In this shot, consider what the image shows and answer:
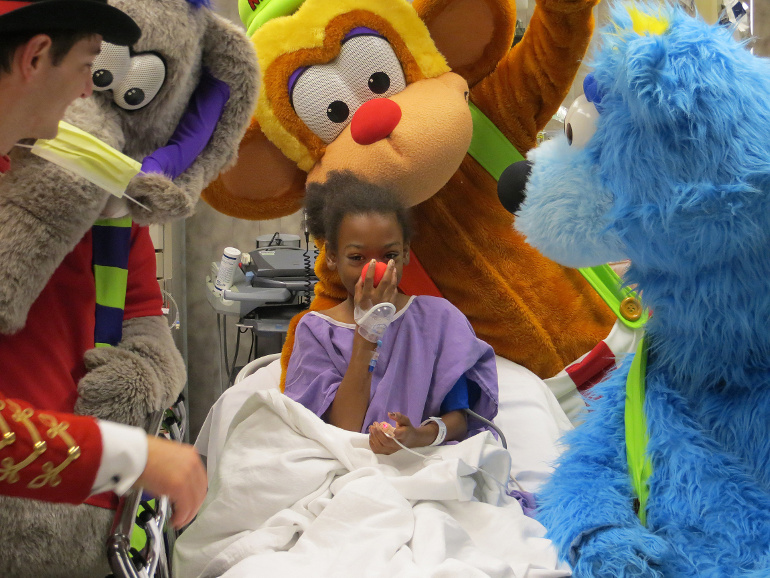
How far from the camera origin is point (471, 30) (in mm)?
1756

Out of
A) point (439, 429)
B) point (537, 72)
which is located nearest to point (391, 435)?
point (439, 429)

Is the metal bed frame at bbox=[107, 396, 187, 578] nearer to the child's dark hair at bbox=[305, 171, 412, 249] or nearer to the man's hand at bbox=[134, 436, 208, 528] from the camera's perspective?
the man's hand at bbox=[134, 436, 208, 528]

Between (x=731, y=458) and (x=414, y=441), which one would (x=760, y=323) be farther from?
(x=414, y=441)

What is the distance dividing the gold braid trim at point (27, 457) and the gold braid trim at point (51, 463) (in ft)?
0.04

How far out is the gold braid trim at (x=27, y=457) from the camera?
29.9 inches

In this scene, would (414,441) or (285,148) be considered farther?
(285,148)

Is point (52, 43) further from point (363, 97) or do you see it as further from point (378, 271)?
point (363, 97)

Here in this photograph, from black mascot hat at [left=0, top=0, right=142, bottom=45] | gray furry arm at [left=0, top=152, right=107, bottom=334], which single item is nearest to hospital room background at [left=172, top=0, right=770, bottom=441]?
gray furry arm at [left=0, top=152, right=107, bottom=334]

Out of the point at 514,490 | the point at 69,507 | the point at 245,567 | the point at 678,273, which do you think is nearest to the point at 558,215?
the point at 678,273

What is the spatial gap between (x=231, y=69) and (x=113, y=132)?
0.25 m

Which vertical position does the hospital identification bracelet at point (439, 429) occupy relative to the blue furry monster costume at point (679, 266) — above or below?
below

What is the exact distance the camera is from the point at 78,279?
1.20 meters

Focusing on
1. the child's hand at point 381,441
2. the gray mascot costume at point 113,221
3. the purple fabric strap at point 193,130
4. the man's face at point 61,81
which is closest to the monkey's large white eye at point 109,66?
the gray mascot costume at point 113,221

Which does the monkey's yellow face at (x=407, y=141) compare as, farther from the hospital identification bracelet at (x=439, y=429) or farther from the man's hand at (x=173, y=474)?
the man's hand at (x=173, y=474)
